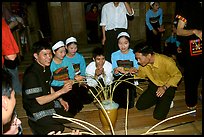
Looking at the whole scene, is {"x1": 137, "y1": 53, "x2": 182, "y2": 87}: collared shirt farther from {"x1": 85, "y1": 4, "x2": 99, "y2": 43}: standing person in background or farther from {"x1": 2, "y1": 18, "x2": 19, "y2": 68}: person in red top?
→ {"x1": 85, "y1": 4, "x2": 99, "y2": 43}: standing person in background

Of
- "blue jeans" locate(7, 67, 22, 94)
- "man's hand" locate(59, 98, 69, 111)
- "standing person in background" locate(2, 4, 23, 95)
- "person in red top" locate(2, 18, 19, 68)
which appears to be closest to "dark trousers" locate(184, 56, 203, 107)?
"man's hand" locate(59, 98, 69, 111)

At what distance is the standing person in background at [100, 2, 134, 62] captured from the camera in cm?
354

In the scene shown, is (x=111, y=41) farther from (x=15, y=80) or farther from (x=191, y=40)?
(x=15, y=80)

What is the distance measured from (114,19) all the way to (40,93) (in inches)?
71.5

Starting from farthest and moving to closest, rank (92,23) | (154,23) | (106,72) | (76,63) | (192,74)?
1. (92,23)
2. (154,23)
3. (76,63)
4. (106,72)
5. (192,74)

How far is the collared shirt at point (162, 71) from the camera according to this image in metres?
2.82

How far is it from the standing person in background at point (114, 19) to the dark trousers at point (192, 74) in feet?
4.33

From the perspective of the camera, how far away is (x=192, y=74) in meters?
2.61

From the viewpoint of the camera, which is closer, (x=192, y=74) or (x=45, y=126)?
(x=45, y=126)

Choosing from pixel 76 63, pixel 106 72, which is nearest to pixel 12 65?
pixel 76 63

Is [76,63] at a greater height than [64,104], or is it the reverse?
[76,63]

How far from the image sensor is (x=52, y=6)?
6.12 m

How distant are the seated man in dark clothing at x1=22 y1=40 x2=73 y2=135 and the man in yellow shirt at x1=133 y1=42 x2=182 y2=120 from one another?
3.36 ft

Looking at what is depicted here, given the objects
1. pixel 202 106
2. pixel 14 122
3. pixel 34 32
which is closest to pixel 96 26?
pixel 34 32
